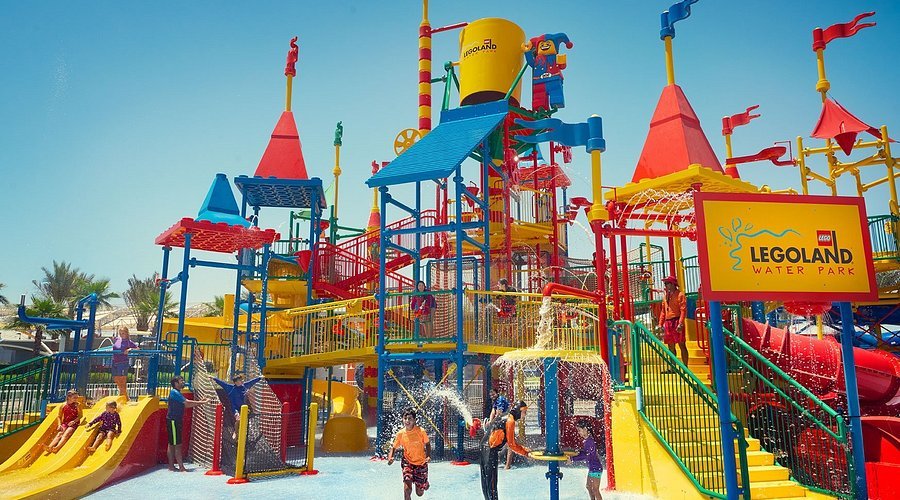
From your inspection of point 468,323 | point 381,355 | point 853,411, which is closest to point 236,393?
point 381,355

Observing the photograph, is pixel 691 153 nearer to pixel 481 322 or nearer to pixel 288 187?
pixel 481 322

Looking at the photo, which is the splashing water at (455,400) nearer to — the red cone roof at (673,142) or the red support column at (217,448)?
the red support column at (217,448)

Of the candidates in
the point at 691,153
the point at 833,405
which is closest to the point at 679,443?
the point at 833,405

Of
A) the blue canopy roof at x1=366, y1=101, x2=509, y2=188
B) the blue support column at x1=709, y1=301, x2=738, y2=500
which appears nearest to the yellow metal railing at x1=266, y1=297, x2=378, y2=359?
the blue canopy roof at x1=366, y1=101, x2=509, y2=188

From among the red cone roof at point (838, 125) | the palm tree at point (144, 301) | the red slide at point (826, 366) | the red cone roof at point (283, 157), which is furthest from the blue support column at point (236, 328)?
the palm tree at point (144, 301)

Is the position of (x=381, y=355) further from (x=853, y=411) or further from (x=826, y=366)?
(x=853, y=411)

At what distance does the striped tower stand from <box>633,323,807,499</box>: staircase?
14.5 m

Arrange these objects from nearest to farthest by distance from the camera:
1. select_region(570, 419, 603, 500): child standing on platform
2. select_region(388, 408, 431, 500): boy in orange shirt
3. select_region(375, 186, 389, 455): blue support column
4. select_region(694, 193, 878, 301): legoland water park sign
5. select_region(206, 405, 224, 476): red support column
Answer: select_region(694, 193, 878, 301): legoland water park sign → select_region(570, 419, 603, 500): child standing on platform → select_region(388, 408, 431, 500): boy in orange shirt → select_region(206, 405, 224, 476): red support column → select_region(375, 186, 389, 455): blue support column

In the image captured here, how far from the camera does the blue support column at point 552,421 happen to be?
728 centimetres

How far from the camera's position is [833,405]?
10883 millimetres

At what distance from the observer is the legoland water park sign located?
7277 millimetres

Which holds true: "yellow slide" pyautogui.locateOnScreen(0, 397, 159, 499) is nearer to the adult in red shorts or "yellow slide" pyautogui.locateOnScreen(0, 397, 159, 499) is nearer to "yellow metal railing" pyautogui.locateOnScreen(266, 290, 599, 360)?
"yellow metal railing" pyautogui.locateOnScreen(266, 290, 599, 360)

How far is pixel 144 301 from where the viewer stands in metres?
52.6

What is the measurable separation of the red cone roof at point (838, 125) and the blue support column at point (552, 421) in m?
11.4
